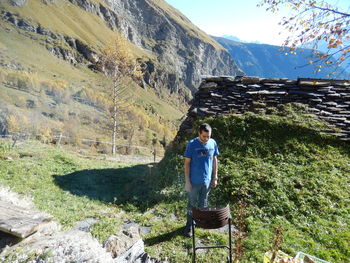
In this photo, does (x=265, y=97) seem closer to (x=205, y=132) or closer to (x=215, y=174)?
(x=215, y=174)

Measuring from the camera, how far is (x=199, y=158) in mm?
5945

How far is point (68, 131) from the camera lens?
3975cm

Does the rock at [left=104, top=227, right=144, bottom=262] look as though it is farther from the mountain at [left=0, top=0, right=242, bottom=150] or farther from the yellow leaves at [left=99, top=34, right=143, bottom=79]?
the mountain at [left=0, top=0, right=242, bottom=150]

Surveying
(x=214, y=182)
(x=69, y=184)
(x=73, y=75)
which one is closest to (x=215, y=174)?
(x=214, y=182)

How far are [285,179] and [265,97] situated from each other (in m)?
4.85

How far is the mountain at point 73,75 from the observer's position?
43153mm

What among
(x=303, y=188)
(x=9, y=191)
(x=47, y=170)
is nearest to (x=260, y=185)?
(x=303, y=188)

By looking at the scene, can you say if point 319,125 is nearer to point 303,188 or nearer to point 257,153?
point 257,153

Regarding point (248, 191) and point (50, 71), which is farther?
point (50, 71)

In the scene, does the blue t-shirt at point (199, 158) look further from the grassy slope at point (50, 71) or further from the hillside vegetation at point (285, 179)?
the grassy slope at point (50, 71)

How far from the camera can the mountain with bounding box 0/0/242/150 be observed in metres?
43.2

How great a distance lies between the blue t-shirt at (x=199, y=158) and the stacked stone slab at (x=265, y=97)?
5.97m

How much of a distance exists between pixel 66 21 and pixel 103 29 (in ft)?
79.7

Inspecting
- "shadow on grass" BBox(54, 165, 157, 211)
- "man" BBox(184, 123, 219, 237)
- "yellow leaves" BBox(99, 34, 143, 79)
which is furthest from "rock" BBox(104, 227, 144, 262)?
"yellow leaves" BBox(99, 34, 143, 79)
